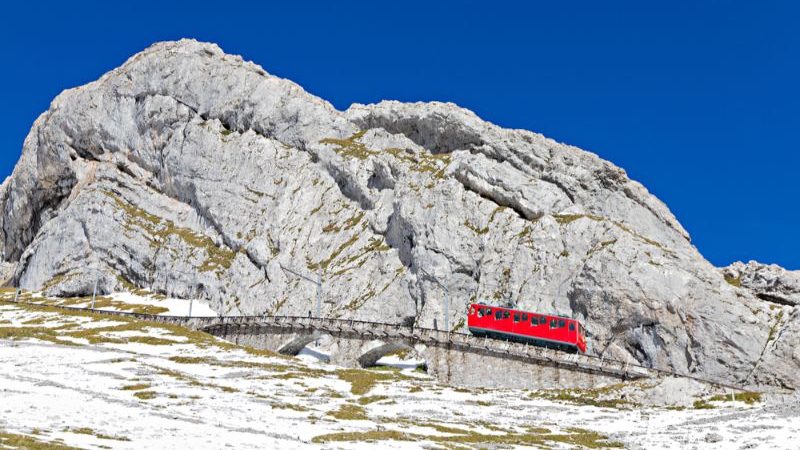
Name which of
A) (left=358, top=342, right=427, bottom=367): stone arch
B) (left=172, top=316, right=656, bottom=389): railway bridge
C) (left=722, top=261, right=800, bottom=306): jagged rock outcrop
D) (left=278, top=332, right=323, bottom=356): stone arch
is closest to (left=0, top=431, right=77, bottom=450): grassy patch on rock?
(left=172, top=316, right=656, bottom=389): railway bridge

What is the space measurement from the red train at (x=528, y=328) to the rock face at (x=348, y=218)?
11942 mm

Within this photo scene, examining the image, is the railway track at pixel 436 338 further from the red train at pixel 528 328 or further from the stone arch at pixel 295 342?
the red train at pixel 528 328

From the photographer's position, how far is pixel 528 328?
3364 inches

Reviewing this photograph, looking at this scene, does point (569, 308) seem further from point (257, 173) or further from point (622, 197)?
point (257, 173)

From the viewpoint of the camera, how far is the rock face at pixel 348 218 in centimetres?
9312

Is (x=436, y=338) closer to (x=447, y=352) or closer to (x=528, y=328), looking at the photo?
(x=447, y=352)

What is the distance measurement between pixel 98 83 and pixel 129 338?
112 m

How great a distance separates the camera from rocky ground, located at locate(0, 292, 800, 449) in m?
31.9

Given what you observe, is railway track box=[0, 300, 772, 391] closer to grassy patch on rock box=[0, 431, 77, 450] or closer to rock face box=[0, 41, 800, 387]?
rock face box=[0, 41, 800, 387]

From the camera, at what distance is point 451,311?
110 m

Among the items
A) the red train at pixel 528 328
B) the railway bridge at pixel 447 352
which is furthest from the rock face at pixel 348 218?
the railway bridge at pixel 447 352

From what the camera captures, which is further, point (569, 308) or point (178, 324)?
point (178, 324)

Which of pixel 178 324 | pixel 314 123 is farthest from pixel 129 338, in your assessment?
pixel 314 123

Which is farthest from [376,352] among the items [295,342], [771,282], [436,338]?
[771,282]
